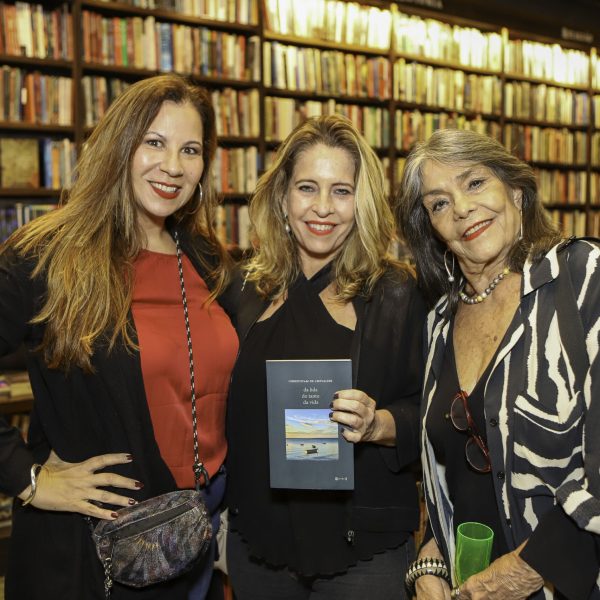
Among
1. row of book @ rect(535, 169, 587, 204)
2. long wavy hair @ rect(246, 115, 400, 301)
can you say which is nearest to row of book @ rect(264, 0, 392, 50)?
row of book @ rect(535, 169, 587, 204)

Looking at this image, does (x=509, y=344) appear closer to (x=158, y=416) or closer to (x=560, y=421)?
(x=560, y=421)

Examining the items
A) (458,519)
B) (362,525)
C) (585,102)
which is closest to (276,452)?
(362,525)

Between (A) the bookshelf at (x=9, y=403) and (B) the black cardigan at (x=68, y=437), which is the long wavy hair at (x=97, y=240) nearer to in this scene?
(B) the black cardigan at (x=68, y=437)

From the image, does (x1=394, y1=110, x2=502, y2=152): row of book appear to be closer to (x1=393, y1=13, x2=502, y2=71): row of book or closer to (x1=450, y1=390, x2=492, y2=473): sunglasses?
(x1=393, y1=13, x2=502, y2=71): row of book

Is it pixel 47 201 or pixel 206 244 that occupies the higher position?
pixel 47 201

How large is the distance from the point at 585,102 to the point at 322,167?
6.60 metres

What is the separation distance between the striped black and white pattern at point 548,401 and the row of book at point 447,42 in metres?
4.86

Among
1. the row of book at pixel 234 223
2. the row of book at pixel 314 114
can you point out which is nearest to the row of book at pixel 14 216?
the row of book at pixel 234 223

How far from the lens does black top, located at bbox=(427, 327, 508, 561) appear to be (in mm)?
1590

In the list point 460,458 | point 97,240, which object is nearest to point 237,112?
point 97,240

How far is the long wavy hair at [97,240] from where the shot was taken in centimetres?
167

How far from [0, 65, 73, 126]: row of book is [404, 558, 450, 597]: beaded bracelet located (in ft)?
12.0

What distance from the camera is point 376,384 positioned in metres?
1.83

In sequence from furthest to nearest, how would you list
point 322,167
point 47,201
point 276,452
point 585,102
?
point 585,102
point 47,201
point 322,167
point 276,452
